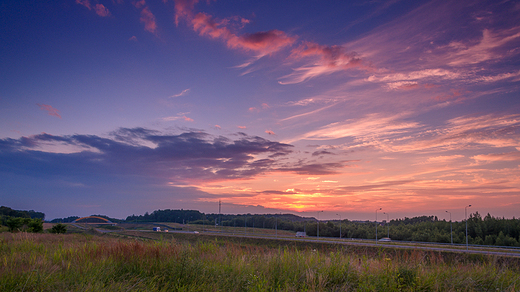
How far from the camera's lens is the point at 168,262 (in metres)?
8.71

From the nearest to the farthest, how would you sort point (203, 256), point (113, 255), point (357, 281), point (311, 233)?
1. point (357, 281)
2. point (113, 255)
3. point (203, 256)
4. point (311, 233)

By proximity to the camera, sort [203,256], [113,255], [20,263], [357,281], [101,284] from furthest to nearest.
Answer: [203,256], [113,255], [357,281], [20,263], [101,284]

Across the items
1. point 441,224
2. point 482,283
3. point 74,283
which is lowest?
point 441,224

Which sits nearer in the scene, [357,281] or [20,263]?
[20,263]

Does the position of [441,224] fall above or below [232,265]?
below

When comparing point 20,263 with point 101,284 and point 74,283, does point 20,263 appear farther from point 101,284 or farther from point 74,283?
point 101,284

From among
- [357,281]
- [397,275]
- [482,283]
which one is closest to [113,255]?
[357,281]

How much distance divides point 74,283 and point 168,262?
244 cm

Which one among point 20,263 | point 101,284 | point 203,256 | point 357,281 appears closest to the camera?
point 101,284

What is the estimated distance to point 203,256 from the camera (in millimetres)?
10070

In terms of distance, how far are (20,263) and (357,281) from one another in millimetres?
8500

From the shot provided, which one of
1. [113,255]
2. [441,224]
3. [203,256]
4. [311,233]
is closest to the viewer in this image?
[113,255]

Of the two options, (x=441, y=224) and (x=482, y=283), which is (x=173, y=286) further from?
(x=441, y=224)

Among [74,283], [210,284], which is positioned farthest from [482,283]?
[74,283]
